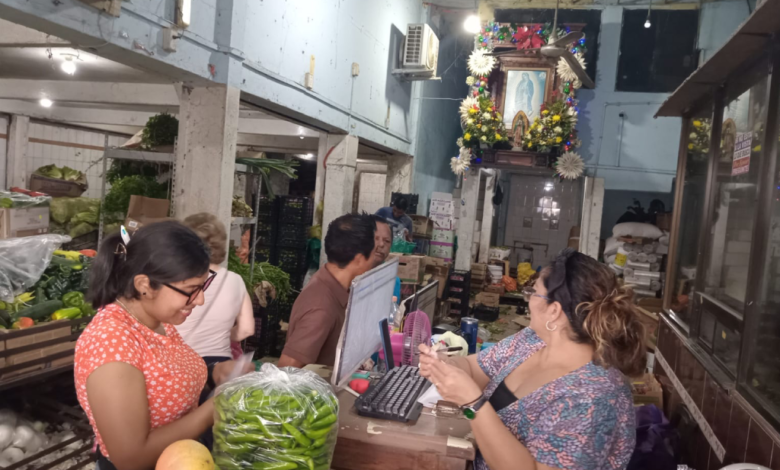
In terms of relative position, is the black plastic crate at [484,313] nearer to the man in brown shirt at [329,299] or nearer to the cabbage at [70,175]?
the cabbage at [70,175]

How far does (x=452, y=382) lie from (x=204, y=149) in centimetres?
344

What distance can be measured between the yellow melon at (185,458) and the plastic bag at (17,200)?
4378mm

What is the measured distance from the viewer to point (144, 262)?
5.12 ft

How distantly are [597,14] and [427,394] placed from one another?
32.9 feet

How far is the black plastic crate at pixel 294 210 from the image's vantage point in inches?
280

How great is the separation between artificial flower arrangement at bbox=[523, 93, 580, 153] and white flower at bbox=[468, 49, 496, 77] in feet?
3.91

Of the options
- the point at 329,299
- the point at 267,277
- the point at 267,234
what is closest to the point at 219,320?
the point at 329,299

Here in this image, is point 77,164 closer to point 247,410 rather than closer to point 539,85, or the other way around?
point 539,85

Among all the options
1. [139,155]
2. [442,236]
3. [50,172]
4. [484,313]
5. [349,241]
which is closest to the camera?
[349,241]

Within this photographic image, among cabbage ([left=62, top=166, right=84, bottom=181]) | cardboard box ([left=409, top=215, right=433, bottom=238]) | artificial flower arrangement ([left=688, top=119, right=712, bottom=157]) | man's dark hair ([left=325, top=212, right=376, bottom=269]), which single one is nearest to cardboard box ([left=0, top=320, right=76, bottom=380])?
man's dark hair ([left=325, top=212, right=376, bottom=269])

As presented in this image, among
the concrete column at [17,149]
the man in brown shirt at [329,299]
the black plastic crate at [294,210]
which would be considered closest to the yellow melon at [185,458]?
the man in brown shirt at [329,299]

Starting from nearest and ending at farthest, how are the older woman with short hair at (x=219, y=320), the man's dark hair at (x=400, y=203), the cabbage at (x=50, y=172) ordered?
the older woman with short hair at (x=219, y=320) < the man's dark hair at (x=400, y=203) < the cabbage at (x=50, y=172)

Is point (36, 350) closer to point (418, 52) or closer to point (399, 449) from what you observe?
point (399, 449)

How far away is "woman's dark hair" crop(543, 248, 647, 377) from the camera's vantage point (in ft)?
5.52
